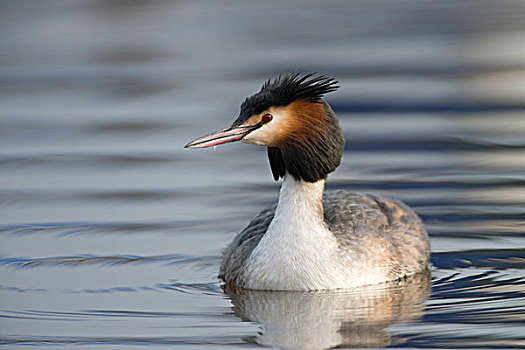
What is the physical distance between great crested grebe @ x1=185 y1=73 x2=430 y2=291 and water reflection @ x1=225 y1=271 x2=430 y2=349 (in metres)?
0.13

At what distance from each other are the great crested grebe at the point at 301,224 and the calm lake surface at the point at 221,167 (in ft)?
0.63

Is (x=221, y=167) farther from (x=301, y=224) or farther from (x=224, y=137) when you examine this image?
(x=224, y=137)

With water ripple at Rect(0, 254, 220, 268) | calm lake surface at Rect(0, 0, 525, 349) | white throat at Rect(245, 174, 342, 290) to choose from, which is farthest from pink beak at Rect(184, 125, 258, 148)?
water ripple at Rect(0, 254, 220, 268)

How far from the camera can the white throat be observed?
9664 mm

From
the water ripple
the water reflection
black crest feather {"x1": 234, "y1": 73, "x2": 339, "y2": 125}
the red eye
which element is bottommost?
the water reflection

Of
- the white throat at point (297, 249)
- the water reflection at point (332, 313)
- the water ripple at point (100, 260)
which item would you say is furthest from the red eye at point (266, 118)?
the water ripple at point (100, 260)

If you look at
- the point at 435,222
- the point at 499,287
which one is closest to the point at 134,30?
the point at 435,222

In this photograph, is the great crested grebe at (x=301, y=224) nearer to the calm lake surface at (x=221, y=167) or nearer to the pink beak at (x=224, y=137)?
the pink beak at (x=224, y=137)

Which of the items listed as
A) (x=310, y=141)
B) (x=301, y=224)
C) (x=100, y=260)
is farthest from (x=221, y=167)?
(x=310, y=141)

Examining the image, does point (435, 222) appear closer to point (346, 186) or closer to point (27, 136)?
point (346, 186)

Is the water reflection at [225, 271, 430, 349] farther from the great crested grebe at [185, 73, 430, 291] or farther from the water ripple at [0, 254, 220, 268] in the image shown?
the water ripple at [0, 254, 220, 268]

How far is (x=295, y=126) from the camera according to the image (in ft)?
31.1

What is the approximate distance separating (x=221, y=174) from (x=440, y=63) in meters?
6.30

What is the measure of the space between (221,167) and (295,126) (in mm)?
3881
